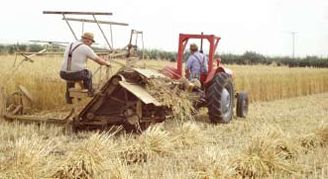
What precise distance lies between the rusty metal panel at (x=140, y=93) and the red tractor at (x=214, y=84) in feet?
6.17

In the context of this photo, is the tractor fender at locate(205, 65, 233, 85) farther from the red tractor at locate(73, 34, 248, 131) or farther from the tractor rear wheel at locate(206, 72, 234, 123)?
the red tractor at locate(73, 34, 248, 131)

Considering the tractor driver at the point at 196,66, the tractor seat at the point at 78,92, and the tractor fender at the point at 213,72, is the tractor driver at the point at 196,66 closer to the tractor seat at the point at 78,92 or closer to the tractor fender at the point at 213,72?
the tractor fender at the point at 213,72

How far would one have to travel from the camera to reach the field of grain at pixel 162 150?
612 centimetres

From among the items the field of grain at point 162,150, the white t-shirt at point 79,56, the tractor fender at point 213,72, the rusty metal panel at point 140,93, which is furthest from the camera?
the tractor fender at point 213,72

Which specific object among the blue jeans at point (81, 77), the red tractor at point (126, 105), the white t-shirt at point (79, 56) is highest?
the white t-shirt at point (79, 56)

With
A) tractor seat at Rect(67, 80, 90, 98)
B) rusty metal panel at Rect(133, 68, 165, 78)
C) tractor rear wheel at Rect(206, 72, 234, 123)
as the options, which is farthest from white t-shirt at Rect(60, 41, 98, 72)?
tractor rear wheel at Rect(206, 72, 234, 123)

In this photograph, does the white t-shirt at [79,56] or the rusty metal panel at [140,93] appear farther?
the white t-shirt at [79,56]

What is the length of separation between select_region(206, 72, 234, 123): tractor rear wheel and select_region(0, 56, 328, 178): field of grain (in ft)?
0.88

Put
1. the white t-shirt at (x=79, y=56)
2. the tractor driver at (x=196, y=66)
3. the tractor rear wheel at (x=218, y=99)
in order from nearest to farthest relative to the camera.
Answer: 1. the white t-shirt at (x=79, y=56)
2. the tractor rear wheel at (x=218, y=99)
3. the tractor driver at (x=196, y=66)

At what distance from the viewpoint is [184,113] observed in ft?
34.9

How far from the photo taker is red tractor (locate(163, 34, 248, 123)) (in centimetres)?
1181

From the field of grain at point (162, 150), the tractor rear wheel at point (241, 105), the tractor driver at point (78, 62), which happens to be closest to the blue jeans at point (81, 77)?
the tractor driver at point (78, 62)

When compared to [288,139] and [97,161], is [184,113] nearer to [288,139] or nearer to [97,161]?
[288,139]

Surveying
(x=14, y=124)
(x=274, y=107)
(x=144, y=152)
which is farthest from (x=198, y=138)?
(x=274, y=107)
